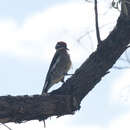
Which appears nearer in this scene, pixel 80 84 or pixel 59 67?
pixel 80 84

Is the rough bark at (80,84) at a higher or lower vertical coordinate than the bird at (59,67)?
lower

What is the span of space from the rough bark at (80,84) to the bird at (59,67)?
2314 mm

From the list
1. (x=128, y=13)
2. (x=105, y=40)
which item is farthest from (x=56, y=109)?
(x=128, y=13)

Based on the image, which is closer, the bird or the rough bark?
the rough bark

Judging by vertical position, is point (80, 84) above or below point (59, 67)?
below

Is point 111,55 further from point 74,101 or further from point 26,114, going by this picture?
point 26,114

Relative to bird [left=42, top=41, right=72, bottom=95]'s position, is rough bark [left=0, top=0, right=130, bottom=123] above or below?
below

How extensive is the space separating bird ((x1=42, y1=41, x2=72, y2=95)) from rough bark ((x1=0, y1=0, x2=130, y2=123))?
231 centimetres

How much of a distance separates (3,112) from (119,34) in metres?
1.20

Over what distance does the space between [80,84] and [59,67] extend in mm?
3215

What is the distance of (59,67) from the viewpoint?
22.9ft

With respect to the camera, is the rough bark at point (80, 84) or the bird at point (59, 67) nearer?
the rough bark at point (80, 84)

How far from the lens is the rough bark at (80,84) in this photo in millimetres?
3594

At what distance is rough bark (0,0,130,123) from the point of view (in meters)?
3.59
